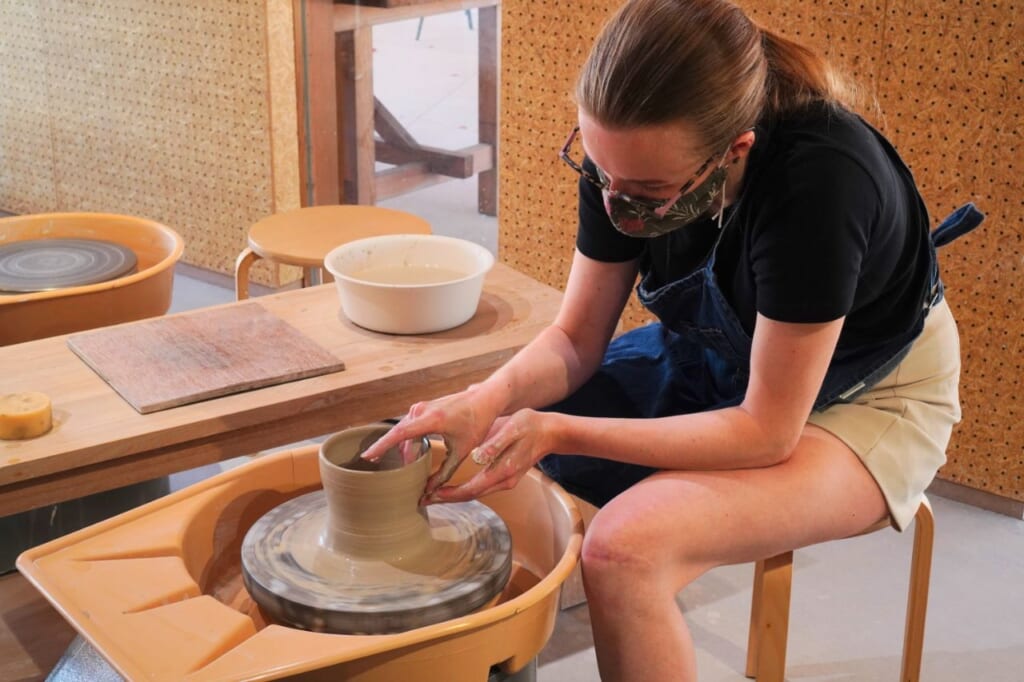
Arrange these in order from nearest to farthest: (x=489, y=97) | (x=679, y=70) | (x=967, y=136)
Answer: (x=679, y=70) → (x=967, y=136) → (x=489, y=97)

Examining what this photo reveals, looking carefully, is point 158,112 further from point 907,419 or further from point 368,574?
point 907,419

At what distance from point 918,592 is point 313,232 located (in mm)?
1440

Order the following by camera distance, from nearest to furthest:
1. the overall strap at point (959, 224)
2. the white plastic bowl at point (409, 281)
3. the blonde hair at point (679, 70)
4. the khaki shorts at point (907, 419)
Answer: the blonde hair at point (679, 70) → the khaki shorts at point (907, 419) → the overall strap at point (959, 224) → the white plastic bowl at point (409, 281)

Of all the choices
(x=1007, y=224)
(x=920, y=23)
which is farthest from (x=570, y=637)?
(x=920, y=23)

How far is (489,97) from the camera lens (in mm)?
3102

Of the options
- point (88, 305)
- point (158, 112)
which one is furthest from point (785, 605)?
point (158, 112)

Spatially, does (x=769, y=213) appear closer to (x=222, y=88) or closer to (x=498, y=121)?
(x=498, y=121)

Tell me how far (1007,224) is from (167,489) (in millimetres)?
1757

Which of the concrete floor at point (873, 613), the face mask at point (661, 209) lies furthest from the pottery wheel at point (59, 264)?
the face mask at point (661, 209)

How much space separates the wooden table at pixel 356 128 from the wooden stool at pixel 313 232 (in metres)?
0.54

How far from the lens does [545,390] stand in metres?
1.70

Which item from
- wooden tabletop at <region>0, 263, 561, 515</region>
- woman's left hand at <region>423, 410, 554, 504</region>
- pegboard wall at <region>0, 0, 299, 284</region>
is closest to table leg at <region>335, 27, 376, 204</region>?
pegboard wall at <region>0, 0, 299, 284</region>

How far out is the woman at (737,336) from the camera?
135 centimetres

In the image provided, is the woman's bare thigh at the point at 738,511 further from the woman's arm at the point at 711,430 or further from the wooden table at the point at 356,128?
the wooden table at the point at 356,128
